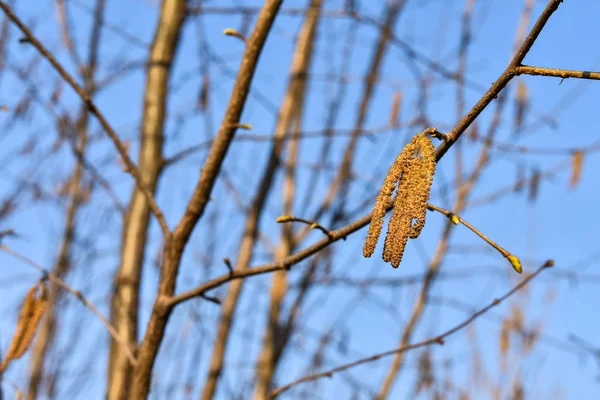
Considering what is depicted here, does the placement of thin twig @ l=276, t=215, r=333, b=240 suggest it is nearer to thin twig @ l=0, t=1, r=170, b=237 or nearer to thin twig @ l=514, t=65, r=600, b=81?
thin twig @ l=514, t=65, r=600, b=81

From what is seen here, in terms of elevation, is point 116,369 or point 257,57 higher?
point 257,57

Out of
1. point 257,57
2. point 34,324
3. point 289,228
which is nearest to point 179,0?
point 289,228

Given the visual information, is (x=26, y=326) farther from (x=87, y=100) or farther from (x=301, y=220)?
(x=301, y=220)

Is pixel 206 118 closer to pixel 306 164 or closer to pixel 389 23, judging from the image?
pixel 306 164

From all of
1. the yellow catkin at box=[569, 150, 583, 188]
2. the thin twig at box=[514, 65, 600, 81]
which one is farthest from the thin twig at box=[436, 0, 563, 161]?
the yellow catkin at box=[569, 150, 583, 188]

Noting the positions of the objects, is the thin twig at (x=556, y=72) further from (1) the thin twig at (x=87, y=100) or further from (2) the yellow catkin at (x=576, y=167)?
(2) the yellow catkin at (x=576, y=167)

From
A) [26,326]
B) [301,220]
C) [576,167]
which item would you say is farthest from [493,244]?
[576,167]

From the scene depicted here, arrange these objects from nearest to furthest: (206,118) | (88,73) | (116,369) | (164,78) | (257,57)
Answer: (257,57)
(116,369)
(164,78)
(206,118)
(88,73)

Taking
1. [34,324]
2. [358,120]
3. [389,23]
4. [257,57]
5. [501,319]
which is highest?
[389,23]

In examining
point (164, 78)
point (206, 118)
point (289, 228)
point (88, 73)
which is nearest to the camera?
point (164, 78)
